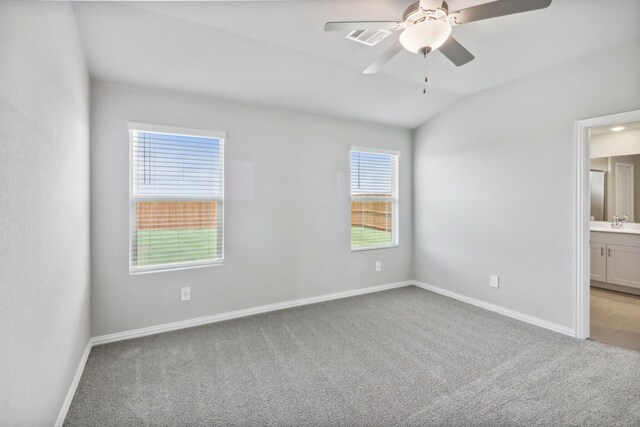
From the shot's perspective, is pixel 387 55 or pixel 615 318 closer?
pixel 387 55

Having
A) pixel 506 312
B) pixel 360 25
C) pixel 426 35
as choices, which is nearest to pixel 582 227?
pixel 506 312

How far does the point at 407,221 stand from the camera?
4598mm

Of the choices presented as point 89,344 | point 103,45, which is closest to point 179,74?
point 103,45

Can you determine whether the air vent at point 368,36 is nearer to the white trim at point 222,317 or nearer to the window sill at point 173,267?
the window sill at point 173,267

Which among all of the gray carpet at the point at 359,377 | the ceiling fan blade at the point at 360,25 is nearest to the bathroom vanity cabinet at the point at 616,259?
the gray carpet at the point at 359,377

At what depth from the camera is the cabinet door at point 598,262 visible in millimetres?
4203

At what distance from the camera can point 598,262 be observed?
4.26 m

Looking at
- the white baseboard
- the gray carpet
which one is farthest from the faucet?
the gray carpet

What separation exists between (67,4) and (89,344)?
8.54 feet

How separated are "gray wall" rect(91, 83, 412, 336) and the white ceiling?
268 mm

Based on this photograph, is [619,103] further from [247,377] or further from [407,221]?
[247,377]

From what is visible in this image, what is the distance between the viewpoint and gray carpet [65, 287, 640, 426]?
1.81 meters

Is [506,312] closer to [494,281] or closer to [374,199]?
[494,281]

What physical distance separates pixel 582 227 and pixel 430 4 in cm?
254
